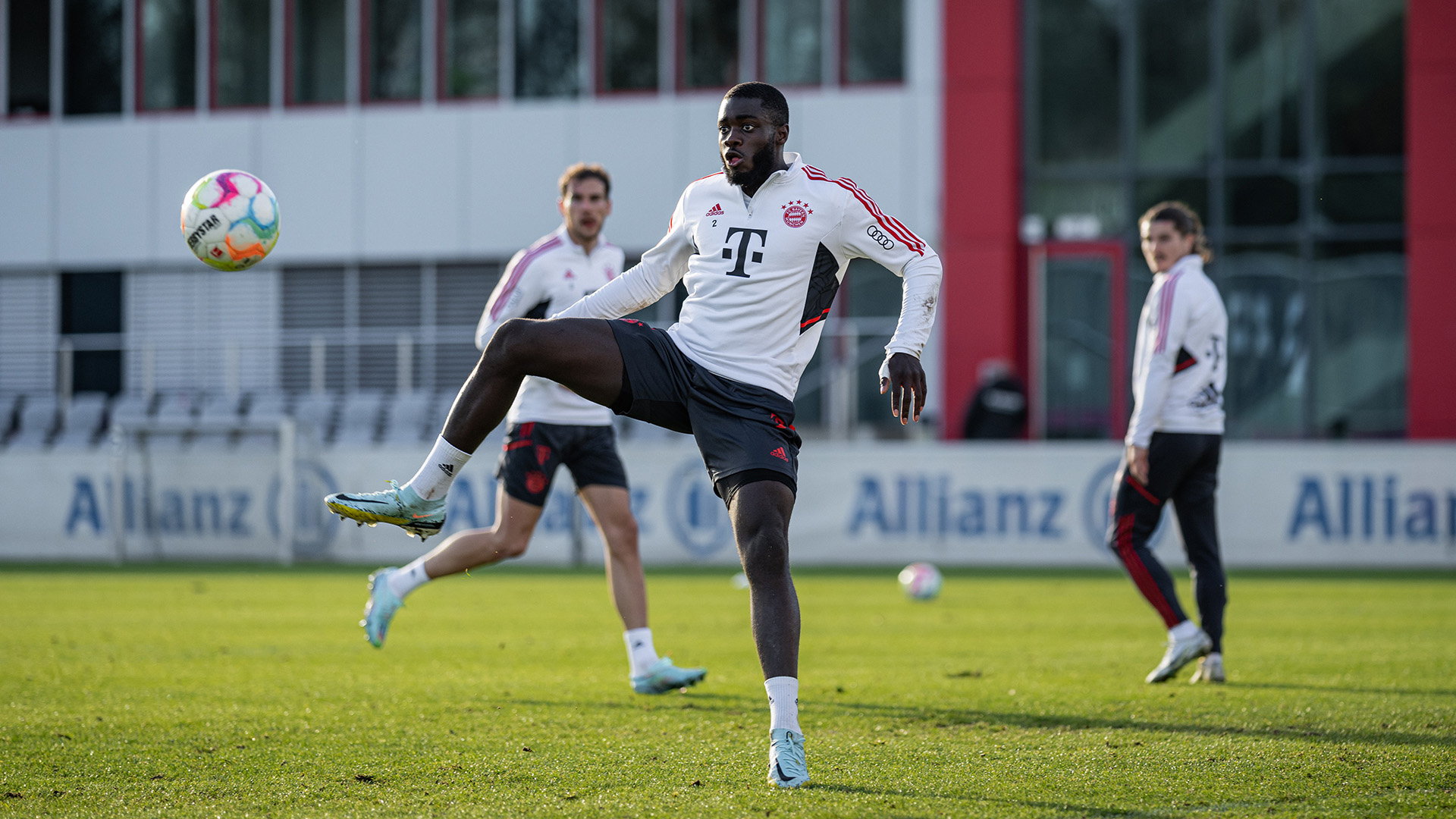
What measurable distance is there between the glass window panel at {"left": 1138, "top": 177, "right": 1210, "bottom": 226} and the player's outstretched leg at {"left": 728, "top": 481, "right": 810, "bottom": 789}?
735 inches

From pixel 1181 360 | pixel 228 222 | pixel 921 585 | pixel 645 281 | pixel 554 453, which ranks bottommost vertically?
pixel 921 585

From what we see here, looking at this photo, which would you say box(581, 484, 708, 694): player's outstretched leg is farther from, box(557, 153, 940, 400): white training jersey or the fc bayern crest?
the fc bayern crest

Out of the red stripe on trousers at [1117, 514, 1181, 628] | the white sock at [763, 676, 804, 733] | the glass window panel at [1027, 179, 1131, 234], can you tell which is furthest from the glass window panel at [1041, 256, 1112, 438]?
the white sock at [763, 676, 804, 733]

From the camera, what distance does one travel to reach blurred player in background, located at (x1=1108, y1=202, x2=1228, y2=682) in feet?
23.9

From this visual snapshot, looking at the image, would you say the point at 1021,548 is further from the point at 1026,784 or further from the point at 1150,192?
the point at 1026,784

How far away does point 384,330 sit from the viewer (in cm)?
2373

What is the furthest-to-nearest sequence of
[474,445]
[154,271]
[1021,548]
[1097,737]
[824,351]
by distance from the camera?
[154,271], [824,351], [1021,548], [1097,737], [474,445]

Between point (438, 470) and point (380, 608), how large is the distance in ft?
8.07

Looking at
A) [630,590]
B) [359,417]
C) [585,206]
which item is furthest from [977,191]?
[630,590]

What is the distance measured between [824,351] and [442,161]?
702 centimetres

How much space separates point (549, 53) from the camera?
77.2 ft

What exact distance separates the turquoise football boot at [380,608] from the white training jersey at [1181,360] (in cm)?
370

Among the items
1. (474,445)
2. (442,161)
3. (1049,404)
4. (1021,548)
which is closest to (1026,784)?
(474,445)

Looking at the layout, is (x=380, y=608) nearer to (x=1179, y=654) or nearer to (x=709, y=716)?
(x=709, y=716)
